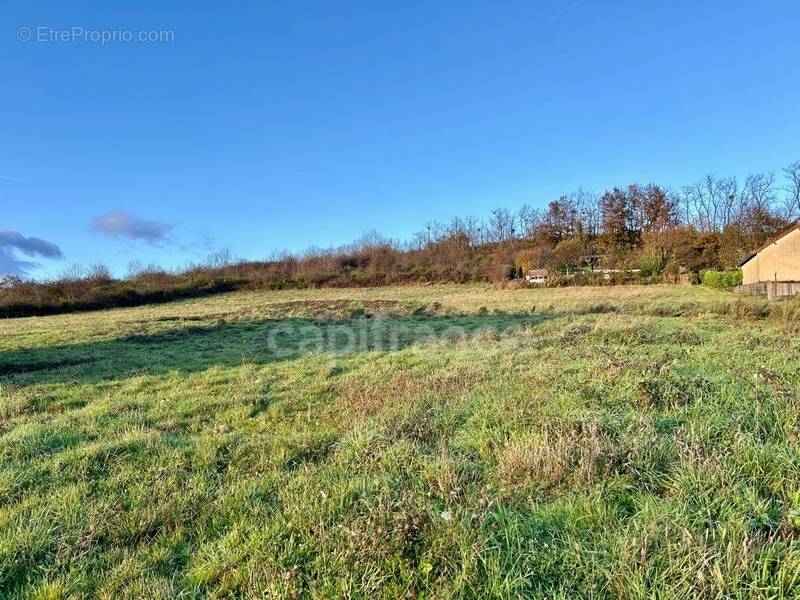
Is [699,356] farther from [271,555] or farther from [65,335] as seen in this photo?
[65,335]

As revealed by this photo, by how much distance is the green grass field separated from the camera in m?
2.14

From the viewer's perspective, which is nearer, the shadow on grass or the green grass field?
the green grass field

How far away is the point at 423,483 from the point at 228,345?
10048 millimetres

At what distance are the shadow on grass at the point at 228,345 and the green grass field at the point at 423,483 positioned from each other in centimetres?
187

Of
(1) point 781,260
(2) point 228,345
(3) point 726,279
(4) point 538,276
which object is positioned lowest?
(2) point 228,345

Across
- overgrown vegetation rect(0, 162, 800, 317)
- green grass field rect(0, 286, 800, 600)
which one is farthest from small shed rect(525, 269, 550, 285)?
green grass field rect(0, 286, 800, 600)

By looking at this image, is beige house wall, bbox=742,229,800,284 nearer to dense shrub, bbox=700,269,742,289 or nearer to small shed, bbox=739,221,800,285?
small shed, bbox=739,221,800,285

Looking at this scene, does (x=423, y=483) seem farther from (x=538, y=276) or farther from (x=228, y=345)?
(x=538, y=276)

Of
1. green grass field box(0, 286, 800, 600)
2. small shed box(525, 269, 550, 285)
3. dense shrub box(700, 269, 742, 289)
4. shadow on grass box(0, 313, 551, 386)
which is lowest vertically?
green grass field box(0, 286, 800, 600)

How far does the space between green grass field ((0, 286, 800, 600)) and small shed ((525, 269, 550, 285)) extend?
96.0 feet

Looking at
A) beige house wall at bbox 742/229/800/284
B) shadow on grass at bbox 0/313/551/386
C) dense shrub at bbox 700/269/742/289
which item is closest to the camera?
shadow on grass at bbox 0/313/551/386

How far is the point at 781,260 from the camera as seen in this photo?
2353 cm

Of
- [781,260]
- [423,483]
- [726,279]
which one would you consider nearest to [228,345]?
[423,483]

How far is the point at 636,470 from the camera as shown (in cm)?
295
